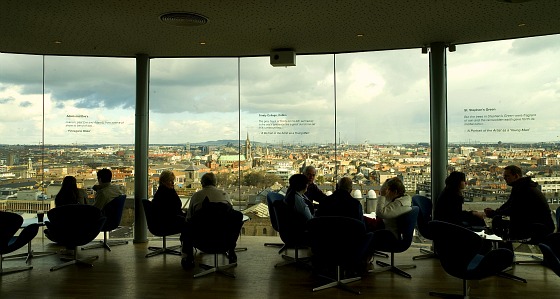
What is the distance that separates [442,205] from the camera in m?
5.60

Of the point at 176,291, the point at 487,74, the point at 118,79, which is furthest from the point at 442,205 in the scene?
the point at 118,79

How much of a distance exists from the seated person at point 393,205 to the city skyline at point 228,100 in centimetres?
253

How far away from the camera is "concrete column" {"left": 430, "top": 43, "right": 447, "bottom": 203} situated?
7.22 metres

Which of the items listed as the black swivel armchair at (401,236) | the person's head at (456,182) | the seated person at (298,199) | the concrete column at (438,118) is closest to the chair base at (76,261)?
the seated person at (298,199)

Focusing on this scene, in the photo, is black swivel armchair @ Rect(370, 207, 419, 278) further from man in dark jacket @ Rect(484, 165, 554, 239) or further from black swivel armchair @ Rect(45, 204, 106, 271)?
black swivel armchair @ Rect(45, 204, 106, 271)

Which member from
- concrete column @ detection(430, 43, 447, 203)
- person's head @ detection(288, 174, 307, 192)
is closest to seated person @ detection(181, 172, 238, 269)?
person's head @ detection(288, 174, 307, 192)

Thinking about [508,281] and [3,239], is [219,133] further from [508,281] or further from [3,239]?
[508,281]

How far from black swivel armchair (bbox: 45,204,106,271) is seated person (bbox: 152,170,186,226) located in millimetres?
833

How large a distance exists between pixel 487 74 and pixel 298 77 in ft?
10.9

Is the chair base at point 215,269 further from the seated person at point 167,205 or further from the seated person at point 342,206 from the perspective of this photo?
the seated person at point 342,206

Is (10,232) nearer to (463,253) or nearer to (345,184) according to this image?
(345,184)

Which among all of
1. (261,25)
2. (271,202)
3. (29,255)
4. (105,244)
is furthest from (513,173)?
(29,255)

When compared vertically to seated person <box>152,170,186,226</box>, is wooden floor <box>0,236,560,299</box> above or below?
below

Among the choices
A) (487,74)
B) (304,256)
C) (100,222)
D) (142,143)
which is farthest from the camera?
(142,143)
